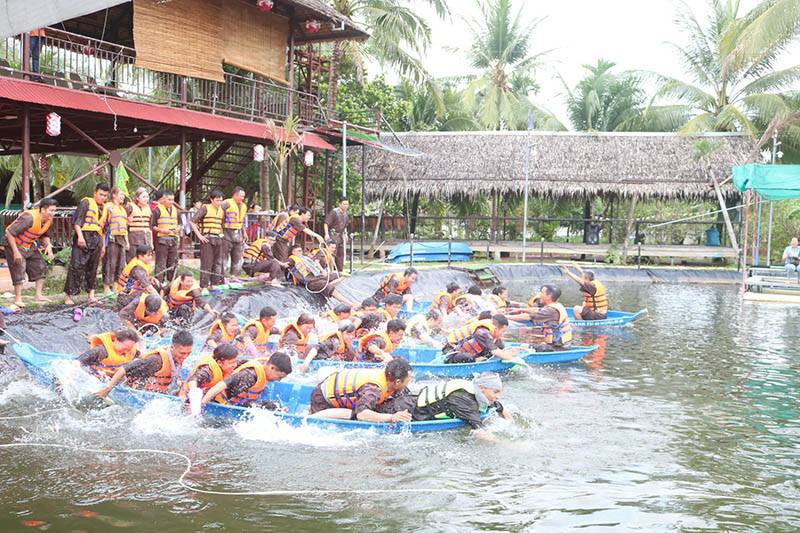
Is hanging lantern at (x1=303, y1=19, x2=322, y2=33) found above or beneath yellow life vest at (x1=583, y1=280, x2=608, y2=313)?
above

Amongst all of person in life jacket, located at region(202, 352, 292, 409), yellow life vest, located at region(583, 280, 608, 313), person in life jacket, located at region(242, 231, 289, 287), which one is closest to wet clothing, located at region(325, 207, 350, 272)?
person in life jacket, located at region(242, 231, 289, 287)

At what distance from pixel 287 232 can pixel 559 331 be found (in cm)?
617

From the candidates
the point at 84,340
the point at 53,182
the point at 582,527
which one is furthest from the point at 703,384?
the point at 53,182

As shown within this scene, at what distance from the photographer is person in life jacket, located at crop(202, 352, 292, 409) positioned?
24.8 ft

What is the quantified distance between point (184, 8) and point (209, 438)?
38.0 feet

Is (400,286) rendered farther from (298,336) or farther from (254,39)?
(254,39)

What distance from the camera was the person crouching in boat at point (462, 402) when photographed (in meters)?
7.45

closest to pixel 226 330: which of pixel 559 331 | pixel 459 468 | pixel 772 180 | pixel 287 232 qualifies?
pixel 459 468

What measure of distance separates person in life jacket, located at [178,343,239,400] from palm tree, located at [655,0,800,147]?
1947 cm

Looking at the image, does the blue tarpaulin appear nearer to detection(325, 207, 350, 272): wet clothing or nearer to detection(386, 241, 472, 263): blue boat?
detection(386, 241, 472, 263): blue boat

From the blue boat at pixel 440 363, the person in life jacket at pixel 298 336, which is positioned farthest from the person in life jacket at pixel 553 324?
the person in life jacket at pixel 298 336

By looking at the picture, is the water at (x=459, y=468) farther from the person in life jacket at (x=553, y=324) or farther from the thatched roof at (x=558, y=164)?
the thatched roof at (x=558, y=164)

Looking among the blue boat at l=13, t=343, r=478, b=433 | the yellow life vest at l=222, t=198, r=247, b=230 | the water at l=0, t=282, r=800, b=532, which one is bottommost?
the water at l=0, t=282, r=800, b=532

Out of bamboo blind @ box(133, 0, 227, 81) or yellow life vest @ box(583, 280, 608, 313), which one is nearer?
bamboo blind @ box(133, 0, 227, 81)
